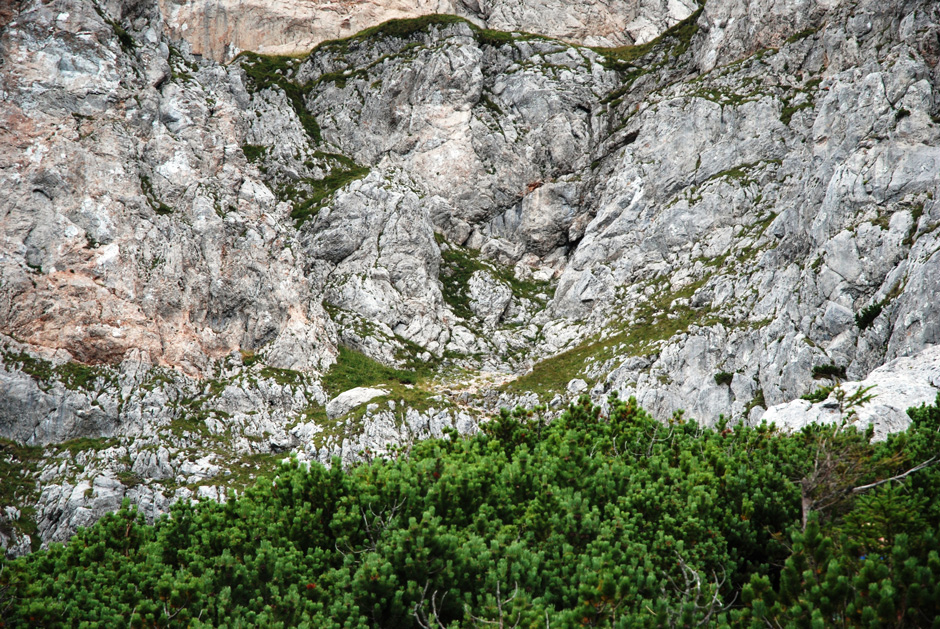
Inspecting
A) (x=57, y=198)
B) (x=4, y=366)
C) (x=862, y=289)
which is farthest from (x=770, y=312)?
(x=57, y=198)

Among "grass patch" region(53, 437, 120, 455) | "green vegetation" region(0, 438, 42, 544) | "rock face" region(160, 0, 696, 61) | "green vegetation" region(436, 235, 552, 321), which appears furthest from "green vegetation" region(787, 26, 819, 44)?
"green vegetation" region(0, 438, 42, 544)

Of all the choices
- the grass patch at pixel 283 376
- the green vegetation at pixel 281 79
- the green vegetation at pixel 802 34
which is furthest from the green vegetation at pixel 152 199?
the green vegetation at pixel 802 34

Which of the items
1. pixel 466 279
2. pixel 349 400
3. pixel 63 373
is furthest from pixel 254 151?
pixel 349 400

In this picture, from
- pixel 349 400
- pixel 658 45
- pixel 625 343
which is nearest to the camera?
pixel 349 400

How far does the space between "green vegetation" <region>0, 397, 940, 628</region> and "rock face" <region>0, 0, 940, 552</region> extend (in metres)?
8.34

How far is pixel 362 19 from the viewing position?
3752 inches

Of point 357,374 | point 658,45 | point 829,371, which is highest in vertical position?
point 658,45

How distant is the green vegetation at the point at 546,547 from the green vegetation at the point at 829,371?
24.2 m

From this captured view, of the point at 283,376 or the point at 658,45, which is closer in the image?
the point at 283,376

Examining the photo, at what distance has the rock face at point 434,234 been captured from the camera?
40938mm

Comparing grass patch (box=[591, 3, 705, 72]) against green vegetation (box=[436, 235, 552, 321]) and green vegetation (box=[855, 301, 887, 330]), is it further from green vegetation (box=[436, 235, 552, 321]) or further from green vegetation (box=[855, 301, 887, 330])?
green vegetation (box=[855, 301, 887, 330])

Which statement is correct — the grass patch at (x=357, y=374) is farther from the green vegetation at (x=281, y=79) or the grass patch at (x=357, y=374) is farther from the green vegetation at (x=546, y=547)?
the green vegetation at (x=546, y=547)

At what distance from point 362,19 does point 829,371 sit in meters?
90.1

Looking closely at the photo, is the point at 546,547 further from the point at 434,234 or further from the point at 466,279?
the point at 434,234
